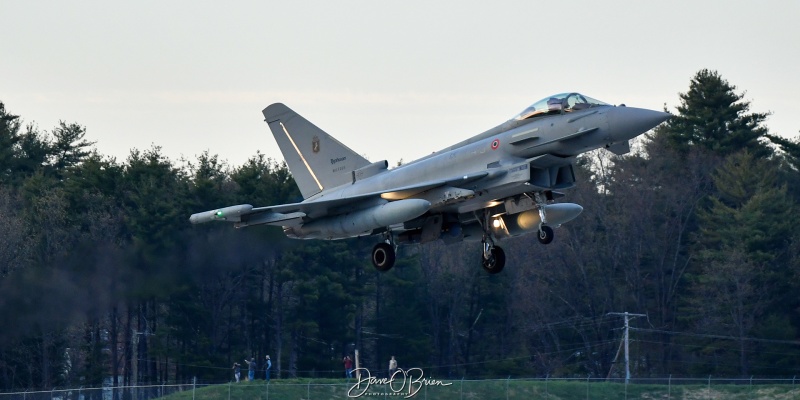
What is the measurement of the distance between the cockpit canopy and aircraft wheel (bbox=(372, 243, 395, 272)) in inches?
184

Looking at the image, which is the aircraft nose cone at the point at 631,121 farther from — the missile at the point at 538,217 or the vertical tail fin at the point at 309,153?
the vertical tail fin at the point at 309,153

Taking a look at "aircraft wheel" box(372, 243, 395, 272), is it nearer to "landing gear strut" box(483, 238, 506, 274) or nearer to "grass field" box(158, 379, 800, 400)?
"landing gear strut" box(483, 238, 506, 274)

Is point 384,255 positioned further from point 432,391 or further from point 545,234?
point 432,391

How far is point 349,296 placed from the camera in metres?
57.4

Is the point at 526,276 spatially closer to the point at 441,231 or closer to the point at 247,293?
the point at 247,293

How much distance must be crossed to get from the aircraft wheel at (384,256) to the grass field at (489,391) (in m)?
10.8

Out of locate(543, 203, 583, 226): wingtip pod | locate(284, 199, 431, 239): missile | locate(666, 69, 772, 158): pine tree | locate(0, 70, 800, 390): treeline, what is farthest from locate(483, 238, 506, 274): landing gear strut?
locate(666, 69, 772, 158): pine tree

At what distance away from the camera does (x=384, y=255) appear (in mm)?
31172

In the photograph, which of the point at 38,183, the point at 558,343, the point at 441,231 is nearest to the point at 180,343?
the point at 38,183

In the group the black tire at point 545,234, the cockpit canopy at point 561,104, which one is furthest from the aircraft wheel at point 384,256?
the cockpit canopy at point 561,104

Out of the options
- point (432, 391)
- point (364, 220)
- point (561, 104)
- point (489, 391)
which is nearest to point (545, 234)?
point (561, 104)

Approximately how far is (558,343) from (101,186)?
73.8ft

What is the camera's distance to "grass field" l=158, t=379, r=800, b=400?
1646 inches

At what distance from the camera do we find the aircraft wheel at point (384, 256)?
Result: 31.2 metres
